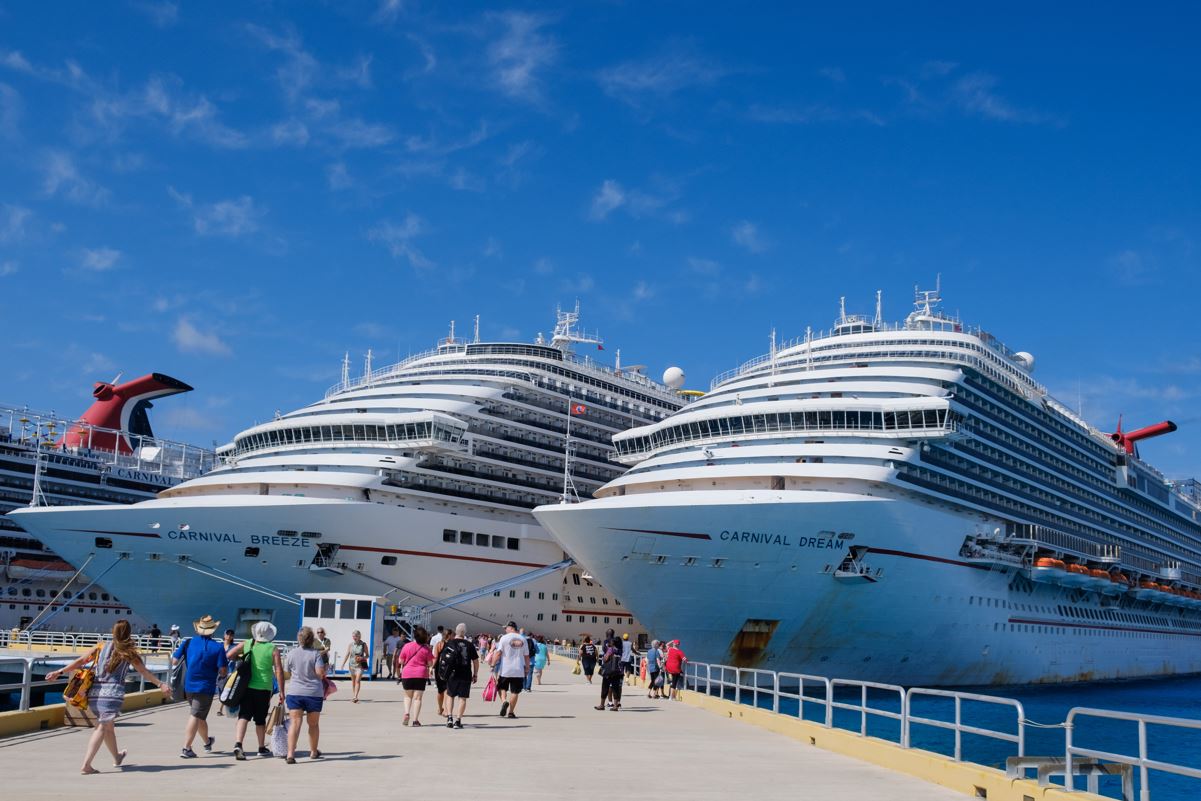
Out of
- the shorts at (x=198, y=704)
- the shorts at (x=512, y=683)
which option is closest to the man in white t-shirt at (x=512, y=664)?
the shorts at (x=512, y=683)

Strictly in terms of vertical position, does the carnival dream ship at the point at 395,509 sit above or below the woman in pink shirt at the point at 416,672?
above

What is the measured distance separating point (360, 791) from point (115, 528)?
108ft

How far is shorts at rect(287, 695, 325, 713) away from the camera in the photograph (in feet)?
37.0

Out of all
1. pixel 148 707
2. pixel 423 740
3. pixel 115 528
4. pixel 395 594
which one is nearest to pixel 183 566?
pixel 115 528

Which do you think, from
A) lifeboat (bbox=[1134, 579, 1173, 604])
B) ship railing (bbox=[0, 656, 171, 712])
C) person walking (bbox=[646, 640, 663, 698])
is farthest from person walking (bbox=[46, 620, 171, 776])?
lifeboat (bbox=[1134, 579, 1173, 604])

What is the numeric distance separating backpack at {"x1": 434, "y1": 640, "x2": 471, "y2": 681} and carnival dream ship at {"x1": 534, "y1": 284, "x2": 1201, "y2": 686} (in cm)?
1662

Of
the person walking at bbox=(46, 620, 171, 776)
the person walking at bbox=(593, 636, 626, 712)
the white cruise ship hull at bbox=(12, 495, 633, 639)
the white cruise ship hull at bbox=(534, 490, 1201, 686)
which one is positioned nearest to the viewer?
the person walking at bbox=(46, 620, 171, 776)

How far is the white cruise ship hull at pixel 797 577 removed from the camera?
3173 centimetres

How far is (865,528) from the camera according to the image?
106ft

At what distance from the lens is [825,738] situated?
14.0m

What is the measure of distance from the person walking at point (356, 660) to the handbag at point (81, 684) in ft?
31.1

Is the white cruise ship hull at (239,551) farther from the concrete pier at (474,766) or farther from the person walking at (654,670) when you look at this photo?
the concrete pier at (474,766)

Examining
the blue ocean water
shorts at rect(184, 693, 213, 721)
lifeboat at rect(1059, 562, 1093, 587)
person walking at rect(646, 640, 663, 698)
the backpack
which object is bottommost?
the blue ocean water

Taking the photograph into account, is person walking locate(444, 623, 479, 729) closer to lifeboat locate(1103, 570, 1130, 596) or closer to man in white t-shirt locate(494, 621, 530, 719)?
man in white t-shirt locate(494, 621, 530, 719)
